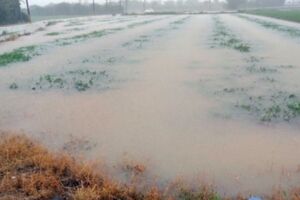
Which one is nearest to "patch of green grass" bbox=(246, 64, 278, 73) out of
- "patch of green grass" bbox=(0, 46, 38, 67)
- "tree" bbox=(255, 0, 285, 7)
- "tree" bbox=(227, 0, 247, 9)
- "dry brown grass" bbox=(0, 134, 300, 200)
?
"dry brown grass" bbox=(0, 134, 300, 200)

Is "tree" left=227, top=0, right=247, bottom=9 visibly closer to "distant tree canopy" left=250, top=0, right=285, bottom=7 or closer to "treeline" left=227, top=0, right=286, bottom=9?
"treeline" left=227, top=0, right=286, bottom=9

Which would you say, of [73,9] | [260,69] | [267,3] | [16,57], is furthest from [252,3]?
[260,69]

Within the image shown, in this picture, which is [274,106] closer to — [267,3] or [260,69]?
[260,69]

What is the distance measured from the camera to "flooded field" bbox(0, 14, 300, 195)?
518 cm

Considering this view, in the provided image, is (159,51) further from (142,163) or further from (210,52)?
(142,163)

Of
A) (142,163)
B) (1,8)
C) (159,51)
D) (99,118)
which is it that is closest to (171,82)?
(99,118)

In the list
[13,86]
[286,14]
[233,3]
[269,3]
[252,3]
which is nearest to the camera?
[13,86]

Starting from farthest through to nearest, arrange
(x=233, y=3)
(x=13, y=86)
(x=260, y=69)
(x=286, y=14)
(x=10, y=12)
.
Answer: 1. (x=233, y=3)
2. (x=286, y=14)
3. (x=10, y=12)
4. (x=260, y=69)
5. (x=13, y=86)

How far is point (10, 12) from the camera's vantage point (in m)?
38.7

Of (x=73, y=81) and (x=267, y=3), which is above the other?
(x=73, y=81)

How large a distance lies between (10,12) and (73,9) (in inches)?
1434

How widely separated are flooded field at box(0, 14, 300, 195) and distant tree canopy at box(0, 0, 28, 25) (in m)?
26.3

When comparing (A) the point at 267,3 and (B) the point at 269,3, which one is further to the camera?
(B) the point at 269,3

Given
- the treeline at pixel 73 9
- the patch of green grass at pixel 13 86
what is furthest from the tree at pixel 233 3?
the patch of green grass at pixel 13 86
